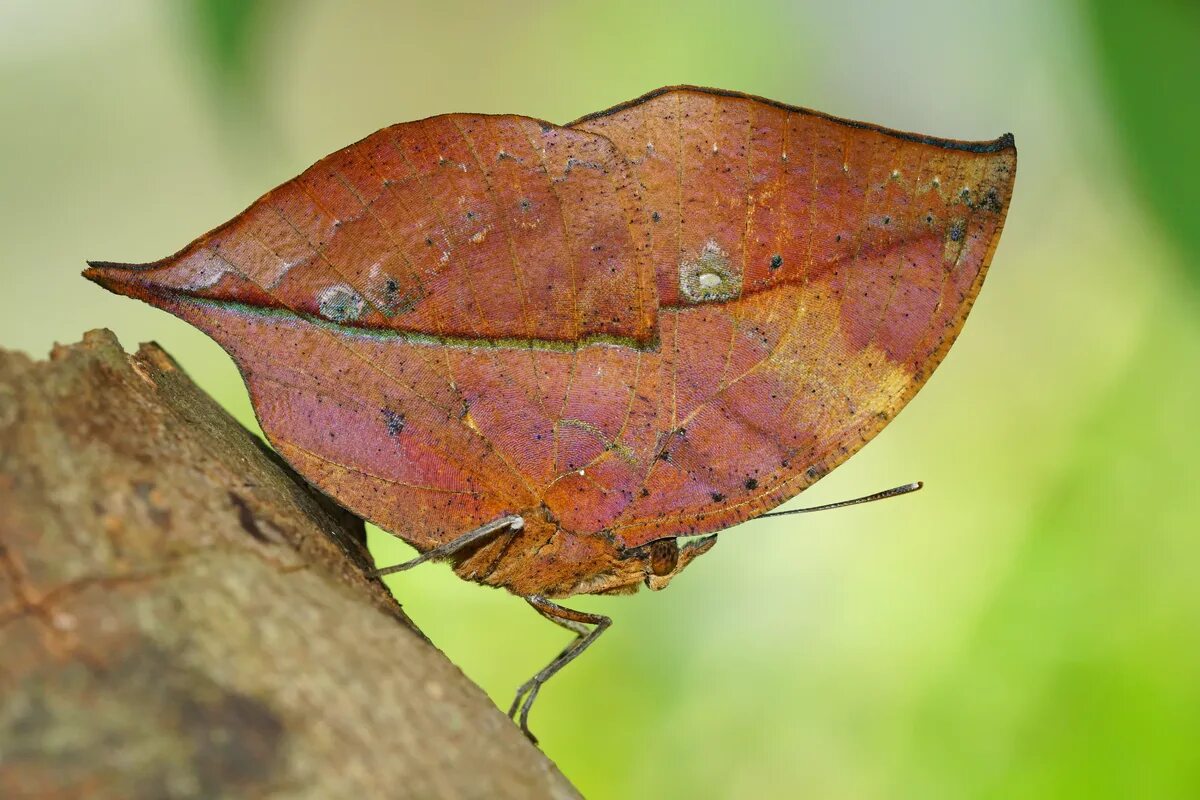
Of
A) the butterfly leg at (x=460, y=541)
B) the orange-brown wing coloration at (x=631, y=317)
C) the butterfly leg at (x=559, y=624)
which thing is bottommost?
the butterfly leg at (x=559, y=624)

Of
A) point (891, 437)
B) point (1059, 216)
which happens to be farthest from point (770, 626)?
point (1059, 216)

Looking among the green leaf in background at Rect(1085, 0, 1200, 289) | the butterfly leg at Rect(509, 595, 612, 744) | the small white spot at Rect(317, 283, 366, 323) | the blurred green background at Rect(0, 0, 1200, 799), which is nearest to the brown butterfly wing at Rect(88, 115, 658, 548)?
the small white spot at Rect(317, 283, 366, 323)

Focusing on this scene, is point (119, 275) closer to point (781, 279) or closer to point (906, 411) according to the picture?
point (781, 279)

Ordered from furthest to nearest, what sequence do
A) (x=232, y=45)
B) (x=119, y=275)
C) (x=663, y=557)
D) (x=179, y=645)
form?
(x=232, y=45) → (x=663, y=557) → (x=119, y=275) → (x=179, y=645)

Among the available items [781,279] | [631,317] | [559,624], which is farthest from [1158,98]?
[559,624]

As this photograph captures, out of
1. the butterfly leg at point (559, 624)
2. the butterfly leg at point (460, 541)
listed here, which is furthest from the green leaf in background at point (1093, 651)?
the butterfly leg at point (460, 541)

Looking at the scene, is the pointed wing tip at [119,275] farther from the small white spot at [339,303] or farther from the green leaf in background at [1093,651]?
the green leaf in background at [1093,651]
